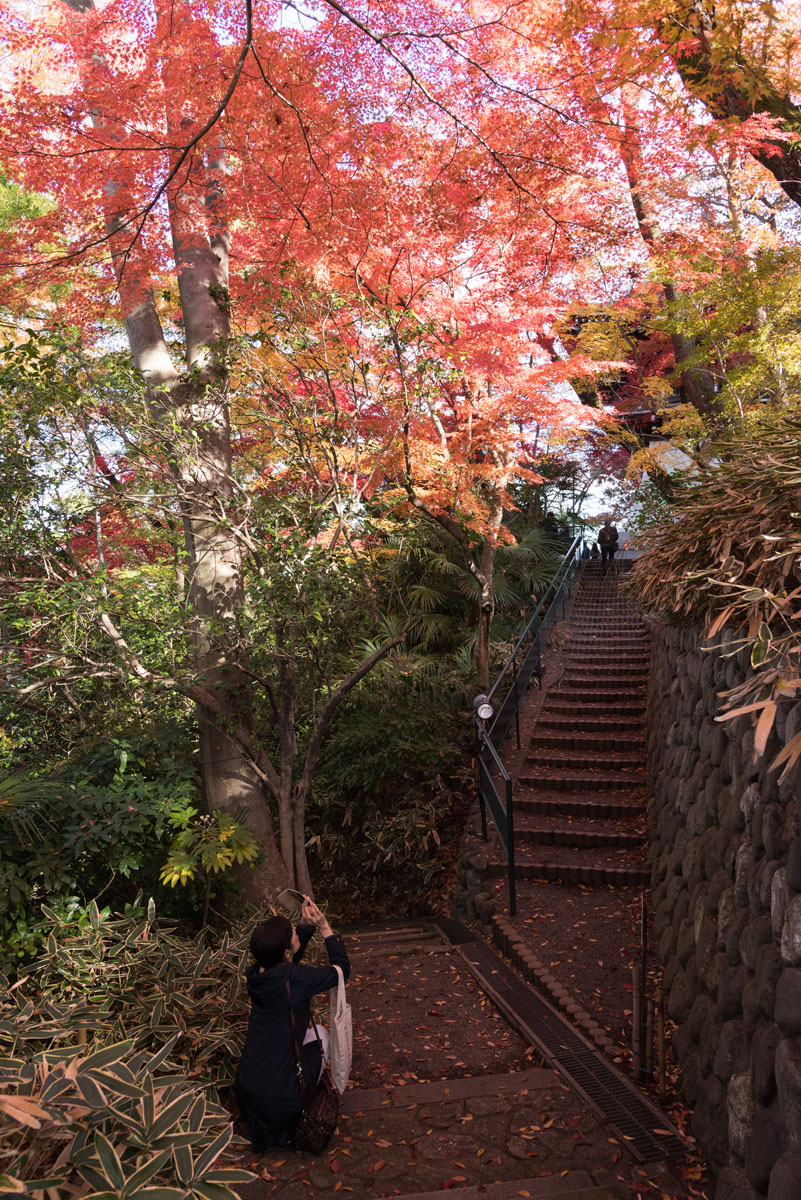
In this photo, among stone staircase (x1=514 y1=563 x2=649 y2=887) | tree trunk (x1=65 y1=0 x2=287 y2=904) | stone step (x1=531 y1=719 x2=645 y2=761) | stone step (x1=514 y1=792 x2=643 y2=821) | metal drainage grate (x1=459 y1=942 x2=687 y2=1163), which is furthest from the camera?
stone step (x1=531 y1=719 x2=645 y2=761)

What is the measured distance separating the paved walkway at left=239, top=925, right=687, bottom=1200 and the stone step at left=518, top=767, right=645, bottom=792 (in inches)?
123

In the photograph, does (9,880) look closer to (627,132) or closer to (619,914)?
(619,914)

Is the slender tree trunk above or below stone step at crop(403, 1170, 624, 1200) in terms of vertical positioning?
above

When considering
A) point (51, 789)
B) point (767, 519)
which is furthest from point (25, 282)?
point (767, 519)

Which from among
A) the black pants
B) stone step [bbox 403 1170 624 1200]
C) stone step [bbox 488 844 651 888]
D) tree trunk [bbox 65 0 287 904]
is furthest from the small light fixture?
the black pants

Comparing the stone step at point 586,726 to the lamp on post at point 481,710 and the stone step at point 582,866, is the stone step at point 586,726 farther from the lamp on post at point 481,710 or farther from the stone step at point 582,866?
the stone step at point 582,866

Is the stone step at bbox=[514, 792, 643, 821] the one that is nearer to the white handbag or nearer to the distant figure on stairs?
the white handbag

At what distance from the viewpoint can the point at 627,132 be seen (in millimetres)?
7691

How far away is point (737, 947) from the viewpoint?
3.13 m

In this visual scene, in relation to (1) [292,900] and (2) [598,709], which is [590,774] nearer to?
(2) [598,709]

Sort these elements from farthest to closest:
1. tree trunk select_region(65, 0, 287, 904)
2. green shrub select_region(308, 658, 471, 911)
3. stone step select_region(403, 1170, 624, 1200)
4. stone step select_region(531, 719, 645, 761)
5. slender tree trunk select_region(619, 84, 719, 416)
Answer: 1. stone step select_region(531, 719, 645, 761)
2. slender tree trunk select_region(619, 84, 719, 416)
3. green shrub select_region(308, 658, 471, 911)
4. tree trunk select_region(65, 0, 287, 904)
5. stone step select_region(403, 1170, 624, 1200)

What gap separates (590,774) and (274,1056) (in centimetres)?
530

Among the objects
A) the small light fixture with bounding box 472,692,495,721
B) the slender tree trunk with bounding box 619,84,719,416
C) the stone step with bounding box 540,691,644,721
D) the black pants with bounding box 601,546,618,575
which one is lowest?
the stone step with bounding box 540,691,644,721

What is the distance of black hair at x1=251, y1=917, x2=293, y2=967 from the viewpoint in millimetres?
3289
